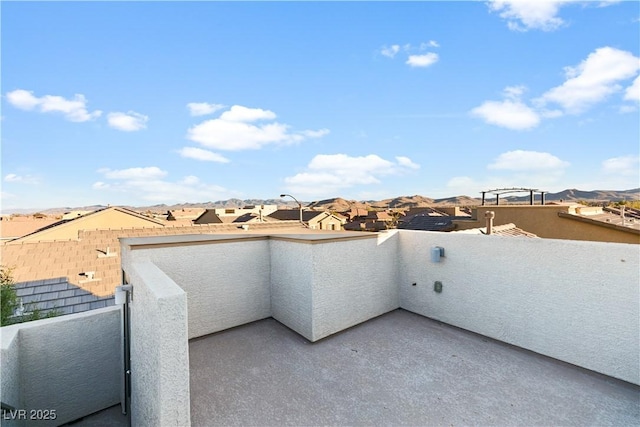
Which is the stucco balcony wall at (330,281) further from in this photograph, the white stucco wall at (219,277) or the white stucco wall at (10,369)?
the white stucco wall at (10,369)

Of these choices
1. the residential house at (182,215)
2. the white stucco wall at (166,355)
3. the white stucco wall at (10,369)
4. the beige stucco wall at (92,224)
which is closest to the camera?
the white stucco wall at (166,355)

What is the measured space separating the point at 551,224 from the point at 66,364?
52.9ft

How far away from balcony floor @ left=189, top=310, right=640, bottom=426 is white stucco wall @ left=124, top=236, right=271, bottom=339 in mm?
479

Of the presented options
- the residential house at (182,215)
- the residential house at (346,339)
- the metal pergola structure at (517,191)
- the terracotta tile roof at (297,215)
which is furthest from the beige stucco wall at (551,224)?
the residential house at (182,215)

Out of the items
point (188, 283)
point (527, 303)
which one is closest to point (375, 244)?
point (527, 303)

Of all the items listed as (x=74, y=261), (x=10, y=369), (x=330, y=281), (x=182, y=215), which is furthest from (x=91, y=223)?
(x=182, y=215)

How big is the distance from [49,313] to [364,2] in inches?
531

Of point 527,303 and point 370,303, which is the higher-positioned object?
point 527,303

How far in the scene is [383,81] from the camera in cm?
1291

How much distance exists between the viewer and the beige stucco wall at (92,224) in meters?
17.5

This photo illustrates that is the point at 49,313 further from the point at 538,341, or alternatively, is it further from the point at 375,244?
the point at 538,341

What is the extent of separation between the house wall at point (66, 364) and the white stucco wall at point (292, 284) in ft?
9.40

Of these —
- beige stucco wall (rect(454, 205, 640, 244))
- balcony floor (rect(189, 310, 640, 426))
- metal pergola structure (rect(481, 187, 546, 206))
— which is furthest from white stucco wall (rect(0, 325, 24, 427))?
metal pergola structure (rect(481, 187, 546, 206))

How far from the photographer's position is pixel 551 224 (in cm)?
1164
